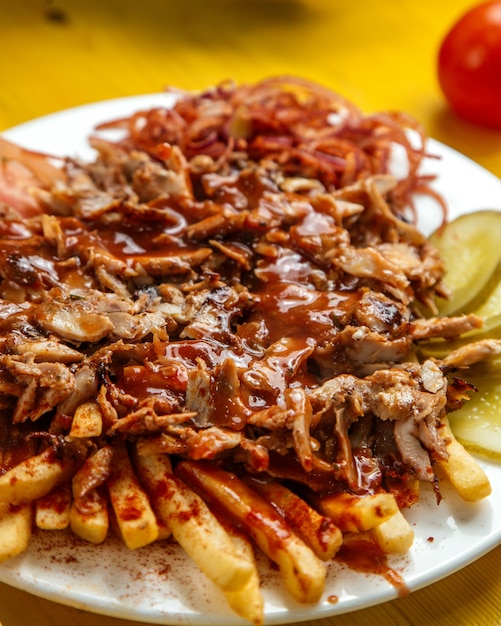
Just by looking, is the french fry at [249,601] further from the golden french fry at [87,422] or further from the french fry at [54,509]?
the golden french fry at [87,422]

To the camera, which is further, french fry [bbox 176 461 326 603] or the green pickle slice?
the green pickle slice

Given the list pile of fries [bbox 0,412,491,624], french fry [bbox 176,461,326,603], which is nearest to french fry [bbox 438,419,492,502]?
pile of fries [bbox 0,412,491,624]

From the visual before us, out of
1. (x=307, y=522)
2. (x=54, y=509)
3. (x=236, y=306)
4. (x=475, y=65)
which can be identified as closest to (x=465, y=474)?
(x=307, y=522)

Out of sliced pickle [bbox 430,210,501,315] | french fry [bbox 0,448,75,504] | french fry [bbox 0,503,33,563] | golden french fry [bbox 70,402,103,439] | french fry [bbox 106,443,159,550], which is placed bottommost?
french fry [bbox 0,503,33,563]

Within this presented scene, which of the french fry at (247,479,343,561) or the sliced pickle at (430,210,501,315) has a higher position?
the sliced pickle at (430,210,501,315)

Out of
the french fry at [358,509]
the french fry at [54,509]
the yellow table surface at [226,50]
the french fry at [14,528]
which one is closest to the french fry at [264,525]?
the french fry at [358,509]

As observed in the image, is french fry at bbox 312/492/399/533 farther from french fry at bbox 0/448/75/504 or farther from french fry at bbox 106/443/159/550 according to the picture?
french fry at bbox 0/448/75/504

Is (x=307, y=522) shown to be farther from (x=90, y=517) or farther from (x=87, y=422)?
(x=87, y=422)
